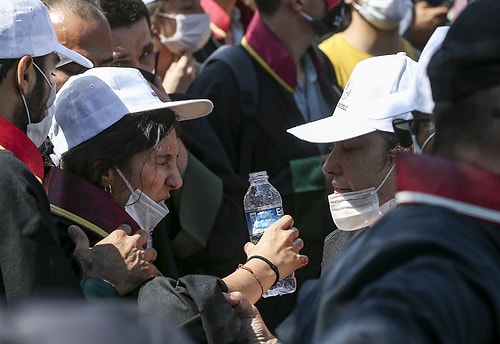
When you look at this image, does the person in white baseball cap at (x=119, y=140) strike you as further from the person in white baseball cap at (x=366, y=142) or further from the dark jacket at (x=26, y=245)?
the dark jacket at (x=26, y=245)

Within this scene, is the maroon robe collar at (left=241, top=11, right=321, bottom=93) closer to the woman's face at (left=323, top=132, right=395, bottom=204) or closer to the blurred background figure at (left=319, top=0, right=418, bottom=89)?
the blurred background figure at (left=319, top=0, right=418, bottom=89)

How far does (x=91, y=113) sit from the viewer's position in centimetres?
412

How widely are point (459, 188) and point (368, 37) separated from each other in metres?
5.28

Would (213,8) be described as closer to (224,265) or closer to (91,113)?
(224,265)

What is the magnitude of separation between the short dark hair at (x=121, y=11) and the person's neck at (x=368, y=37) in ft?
5.93

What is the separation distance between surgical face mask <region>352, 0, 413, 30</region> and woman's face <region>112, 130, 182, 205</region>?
3.30 meters

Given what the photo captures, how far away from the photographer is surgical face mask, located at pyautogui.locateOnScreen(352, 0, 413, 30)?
7.28 meters

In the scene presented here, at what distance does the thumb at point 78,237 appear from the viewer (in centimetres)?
372

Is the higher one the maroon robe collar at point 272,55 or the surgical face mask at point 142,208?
the surgical face mask at point 142,208

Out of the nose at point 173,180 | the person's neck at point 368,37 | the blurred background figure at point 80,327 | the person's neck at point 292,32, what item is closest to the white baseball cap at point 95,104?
the nose at point 173,180

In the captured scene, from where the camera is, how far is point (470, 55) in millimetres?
2150

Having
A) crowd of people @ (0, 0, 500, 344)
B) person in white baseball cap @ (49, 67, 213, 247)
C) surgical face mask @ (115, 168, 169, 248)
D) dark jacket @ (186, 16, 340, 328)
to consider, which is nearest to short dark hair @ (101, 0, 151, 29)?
crowd of people @ (0, 0, 500, 344)

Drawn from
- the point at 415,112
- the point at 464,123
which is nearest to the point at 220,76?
the point at 415,112

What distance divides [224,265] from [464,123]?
3.56 meters
